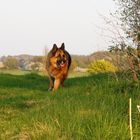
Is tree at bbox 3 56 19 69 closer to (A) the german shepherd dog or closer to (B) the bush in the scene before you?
(B) the bush

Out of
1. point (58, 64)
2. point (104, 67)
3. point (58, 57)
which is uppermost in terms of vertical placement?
point (58, 57)

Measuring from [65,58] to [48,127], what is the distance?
31.5 ft

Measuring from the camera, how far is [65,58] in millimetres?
16234

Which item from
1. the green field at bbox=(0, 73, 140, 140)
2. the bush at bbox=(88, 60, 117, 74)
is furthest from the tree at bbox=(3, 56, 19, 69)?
the green field at bbox=(0, 73, 140, 140)

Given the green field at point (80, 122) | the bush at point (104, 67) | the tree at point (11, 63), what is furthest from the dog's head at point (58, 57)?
the tree at point (11, 63)

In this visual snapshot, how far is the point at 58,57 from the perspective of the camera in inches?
639

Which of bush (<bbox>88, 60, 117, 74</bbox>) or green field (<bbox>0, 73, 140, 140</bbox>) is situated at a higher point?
bush (<bbox>88, 60, 117, 74</bbox>)

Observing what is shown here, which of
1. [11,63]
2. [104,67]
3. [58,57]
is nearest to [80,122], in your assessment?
[58,57]

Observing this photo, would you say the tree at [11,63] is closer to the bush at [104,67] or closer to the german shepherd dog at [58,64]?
the bush at [104,67]

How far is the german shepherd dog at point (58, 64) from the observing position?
53.1ft

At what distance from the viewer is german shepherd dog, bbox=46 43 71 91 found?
1617 centimetres

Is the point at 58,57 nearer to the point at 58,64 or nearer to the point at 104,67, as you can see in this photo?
the point at 58,64

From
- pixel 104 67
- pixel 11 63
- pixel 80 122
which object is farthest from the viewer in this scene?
pixel 11 63

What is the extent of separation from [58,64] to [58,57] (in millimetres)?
246
